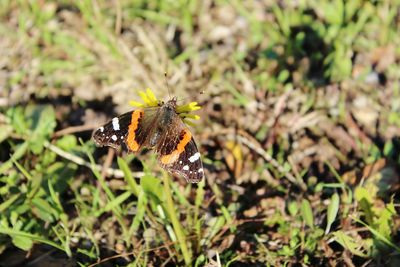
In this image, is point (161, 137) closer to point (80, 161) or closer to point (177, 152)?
point (177, 152)

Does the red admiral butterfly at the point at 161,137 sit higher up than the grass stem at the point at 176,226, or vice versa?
the red admiral butterfly at the point at 161,137

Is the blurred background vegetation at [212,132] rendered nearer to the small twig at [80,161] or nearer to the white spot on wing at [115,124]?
the small twig at [80,161]

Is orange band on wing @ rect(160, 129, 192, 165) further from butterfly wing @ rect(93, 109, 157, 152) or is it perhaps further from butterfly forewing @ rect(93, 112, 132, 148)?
butterfly forewing @ rect(93, 112, 132, 148)

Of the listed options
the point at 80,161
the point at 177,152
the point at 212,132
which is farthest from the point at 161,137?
the point at 212,132

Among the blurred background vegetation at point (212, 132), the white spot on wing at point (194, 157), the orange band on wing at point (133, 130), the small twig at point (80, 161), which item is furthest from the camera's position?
the small twig at point (80, 161)

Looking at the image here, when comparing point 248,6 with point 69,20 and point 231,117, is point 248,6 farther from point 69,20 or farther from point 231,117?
point 69,20

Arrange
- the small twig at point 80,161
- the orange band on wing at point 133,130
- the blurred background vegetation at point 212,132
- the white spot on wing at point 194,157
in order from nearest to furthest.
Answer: the white spot on wing at point 194,157 → the orange band on wing at point 133,130 → the blurred background vegetation at point 212,132 → the small twig at point 80,161

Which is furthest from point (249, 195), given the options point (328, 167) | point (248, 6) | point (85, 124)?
point (248, 6)

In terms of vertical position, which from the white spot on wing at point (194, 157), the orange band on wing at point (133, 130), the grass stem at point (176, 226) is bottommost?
the grass stem at point (176, 226)

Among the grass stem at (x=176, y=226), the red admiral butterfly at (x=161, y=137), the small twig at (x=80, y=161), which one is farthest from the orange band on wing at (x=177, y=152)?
the small twig at (x=80, y=161)
